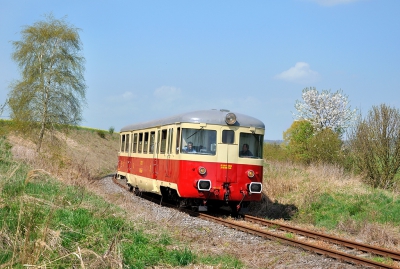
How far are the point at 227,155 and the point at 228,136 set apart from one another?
1.75 feet

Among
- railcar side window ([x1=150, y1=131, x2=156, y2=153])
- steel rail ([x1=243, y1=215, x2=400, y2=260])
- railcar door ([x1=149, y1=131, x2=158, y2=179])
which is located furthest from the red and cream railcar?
railcar side window ([x1=150, y1=131, x2=156, y2=153])

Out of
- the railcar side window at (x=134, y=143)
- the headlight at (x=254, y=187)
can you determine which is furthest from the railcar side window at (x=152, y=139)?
the headlight at (x=254, y=187)

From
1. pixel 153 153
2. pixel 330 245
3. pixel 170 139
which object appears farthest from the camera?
pixel 153 153

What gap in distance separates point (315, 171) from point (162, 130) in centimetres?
744

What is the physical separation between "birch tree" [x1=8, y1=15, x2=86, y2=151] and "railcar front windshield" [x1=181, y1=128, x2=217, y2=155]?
69.0 ft

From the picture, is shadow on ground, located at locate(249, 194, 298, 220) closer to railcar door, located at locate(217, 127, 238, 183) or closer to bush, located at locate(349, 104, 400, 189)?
railcar door, located at locate(217, 127, 238, 183)

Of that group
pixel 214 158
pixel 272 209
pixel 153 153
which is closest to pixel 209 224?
pixel 214 158

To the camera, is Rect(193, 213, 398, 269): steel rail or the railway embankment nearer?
the railway embankment

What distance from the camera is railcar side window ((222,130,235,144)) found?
47.2ft

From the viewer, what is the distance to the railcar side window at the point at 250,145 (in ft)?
47.9

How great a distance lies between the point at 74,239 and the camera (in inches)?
303

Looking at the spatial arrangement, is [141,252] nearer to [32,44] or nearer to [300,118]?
[32,44]

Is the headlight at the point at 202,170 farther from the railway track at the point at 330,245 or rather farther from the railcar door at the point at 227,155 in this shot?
the railway track at the point at 330,245

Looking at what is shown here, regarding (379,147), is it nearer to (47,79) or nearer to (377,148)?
(377,148)
